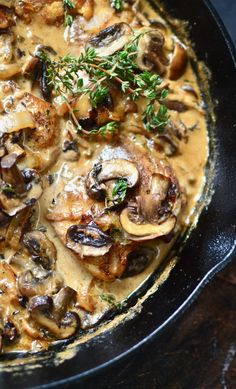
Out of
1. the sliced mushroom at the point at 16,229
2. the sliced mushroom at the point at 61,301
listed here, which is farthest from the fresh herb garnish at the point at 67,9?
the sliced mushroom at the point at 61,301

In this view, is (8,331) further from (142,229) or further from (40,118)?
(40,118)

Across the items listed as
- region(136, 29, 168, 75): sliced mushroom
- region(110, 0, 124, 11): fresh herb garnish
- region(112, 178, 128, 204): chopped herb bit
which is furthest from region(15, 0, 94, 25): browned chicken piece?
region(112, 178, 128, 204): chopped herb bit

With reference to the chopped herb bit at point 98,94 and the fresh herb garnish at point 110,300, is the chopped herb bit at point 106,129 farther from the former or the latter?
the fresh herb garnish at point 110,300

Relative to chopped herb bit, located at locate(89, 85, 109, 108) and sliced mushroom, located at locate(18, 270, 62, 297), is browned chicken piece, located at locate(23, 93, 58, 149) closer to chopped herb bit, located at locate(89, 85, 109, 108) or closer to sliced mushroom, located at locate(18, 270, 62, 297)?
chopped herb bit, located at locate(89, 85, 109, 108)

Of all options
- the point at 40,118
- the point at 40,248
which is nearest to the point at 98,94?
the point at 40,118

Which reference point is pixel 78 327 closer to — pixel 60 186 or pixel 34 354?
pixel 34 354

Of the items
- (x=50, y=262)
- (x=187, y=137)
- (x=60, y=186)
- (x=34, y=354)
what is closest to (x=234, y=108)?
(x=187, y=137)
